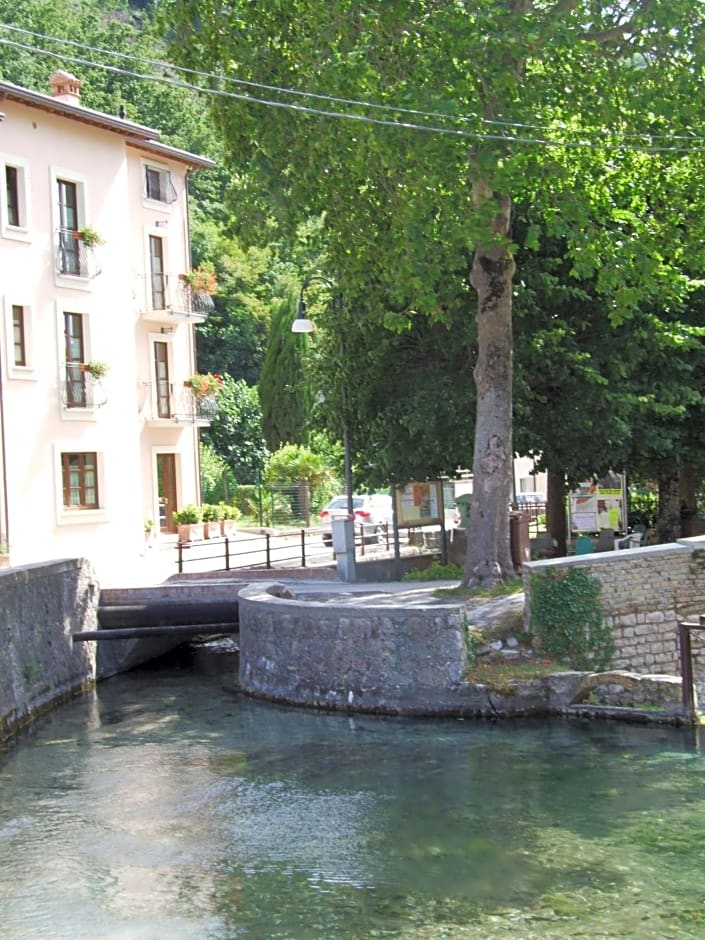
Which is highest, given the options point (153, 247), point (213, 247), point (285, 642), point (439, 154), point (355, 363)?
point (213, 247)

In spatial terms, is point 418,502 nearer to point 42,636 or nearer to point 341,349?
point 341,349

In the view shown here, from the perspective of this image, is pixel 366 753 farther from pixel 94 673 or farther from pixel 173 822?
pixel 94 673

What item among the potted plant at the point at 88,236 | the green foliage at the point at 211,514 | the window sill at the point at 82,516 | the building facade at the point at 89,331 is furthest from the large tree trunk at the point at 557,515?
the green foliage at the point at 211,514

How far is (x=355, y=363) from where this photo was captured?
25.5 meters

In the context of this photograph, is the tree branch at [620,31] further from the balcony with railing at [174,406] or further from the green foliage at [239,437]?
the green foliage at [239,437]

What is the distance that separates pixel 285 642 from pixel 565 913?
9.20m

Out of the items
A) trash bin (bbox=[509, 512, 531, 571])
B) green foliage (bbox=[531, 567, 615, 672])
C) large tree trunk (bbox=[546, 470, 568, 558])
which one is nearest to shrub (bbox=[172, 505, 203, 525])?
large tree trunk (bbox=[546, 470, 568, 558])

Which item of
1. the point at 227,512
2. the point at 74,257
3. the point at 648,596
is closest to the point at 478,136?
the point at 648,596

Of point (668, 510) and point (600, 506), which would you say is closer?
point (668, 510)

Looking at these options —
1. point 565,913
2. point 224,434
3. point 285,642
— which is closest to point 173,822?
point 565,913

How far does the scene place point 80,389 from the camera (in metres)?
35.5

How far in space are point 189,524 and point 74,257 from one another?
8.64 meters

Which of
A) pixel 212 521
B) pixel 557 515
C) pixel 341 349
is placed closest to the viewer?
pixel 341 349

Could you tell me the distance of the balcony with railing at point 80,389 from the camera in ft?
115
